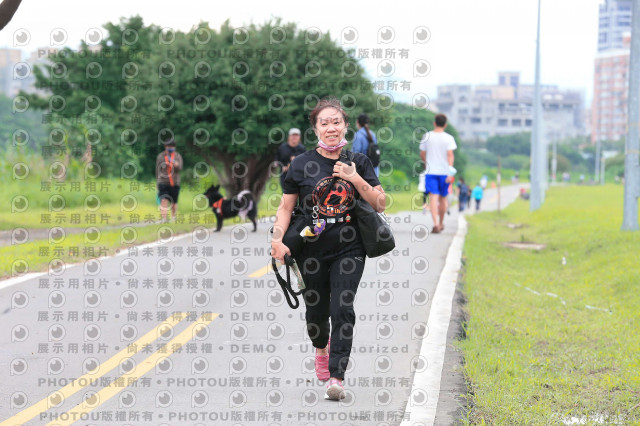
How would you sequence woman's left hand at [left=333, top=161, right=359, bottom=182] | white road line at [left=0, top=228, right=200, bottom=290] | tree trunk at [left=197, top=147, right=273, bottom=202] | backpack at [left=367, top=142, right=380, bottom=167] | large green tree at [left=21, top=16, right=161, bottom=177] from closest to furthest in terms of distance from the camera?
woman's left hand at [left=333, top=161, right=359, bottom=182] → white road line at [left=0, top=228, right=200, bottom=290] → backpack at [left=367, top=142, right=380, bottom=167] → tree trunk at [left=197, top=147, right=273, bottom=202] → large green tree at [left=21, top=16, right=161, bottom=177]

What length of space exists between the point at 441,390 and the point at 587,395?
1.12 m

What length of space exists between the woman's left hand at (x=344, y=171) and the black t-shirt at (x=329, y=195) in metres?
0.11

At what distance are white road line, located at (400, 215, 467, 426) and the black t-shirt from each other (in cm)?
98

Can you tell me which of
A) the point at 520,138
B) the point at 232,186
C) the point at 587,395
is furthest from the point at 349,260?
the point at 520,138

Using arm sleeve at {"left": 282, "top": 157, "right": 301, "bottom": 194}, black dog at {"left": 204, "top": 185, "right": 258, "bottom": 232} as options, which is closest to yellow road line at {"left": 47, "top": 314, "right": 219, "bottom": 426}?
arm sleeve at {"left": 282, "top": 157, "right": 301, "bottom": 194}

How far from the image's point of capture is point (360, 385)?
6.22 metres

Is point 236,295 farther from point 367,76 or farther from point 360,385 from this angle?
point 367,76

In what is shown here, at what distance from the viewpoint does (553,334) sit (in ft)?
29.8

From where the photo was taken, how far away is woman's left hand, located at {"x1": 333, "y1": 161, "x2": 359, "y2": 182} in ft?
18.2

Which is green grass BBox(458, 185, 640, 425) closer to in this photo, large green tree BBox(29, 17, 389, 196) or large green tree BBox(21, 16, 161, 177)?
large green tree BBox(29, 17, 389, 196)

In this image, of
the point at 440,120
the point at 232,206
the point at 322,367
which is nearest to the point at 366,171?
the point at 322,367

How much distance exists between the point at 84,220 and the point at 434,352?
1587 cm

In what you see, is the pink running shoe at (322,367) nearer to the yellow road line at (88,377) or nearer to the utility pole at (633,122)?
the yellow road line at (88,377)

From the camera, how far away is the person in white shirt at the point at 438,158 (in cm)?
1562
